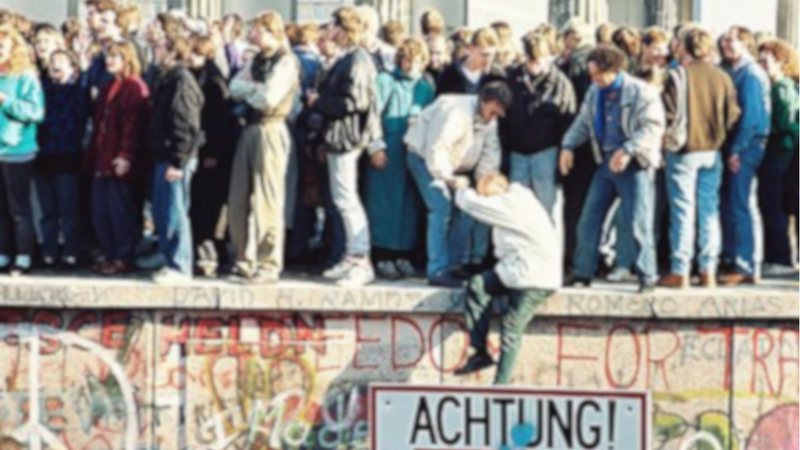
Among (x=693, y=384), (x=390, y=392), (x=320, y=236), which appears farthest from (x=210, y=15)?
(x=390, y=392)

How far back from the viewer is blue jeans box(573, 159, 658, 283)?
49.5 feet

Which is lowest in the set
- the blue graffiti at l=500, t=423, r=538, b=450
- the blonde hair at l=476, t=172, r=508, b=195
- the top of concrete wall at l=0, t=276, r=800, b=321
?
the blue graffiti at l=500, t=423, r=538, b=450

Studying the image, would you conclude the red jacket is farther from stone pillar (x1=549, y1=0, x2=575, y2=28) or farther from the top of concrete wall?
stone pillar (x1=549, y1=0, x2=575, y2=28)

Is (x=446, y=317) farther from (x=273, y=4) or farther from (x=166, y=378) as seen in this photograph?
(x=273, y=4)

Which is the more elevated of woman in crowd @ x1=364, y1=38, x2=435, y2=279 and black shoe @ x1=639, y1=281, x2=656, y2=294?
woman in crowd @ x1=364, y1=38, x2=435, y2=279

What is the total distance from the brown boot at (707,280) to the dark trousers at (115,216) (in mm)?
5278

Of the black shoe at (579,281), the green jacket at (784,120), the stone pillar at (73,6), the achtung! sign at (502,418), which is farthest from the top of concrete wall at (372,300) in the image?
the stone pillar at (73,6)

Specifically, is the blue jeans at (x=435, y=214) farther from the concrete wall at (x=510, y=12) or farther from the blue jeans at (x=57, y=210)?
the concrete wall at (x=510, y=12)

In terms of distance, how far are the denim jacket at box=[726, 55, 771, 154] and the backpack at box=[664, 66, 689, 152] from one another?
60cm

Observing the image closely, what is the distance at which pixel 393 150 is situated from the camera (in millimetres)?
15789

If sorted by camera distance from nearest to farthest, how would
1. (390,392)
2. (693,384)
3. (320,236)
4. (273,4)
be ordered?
(390,392), (693,384), (320,236), (273,4)

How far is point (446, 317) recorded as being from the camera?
15.0 m

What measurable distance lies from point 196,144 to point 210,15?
28.3 metres

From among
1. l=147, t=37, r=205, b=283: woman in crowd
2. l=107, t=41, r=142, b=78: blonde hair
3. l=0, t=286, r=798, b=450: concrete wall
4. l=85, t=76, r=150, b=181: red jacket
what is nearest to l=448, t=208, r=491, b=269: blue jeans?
l=0, t=286, r=798, b=450: concrete wall
